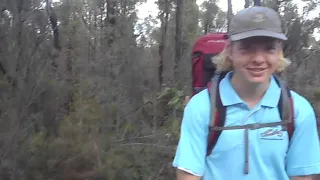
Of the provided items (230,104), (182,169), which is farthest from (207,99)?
(182,169)

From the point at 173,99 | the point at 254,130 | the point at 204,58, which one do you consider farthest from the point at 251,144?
the point at 173,99

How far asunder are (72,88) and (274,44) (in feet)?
22.0

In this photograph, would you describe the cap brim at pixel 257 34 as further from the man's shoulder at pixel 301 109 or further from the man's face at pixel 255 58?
the man's shoulder at pixel 301 109

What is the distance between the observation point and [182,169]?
186 cm

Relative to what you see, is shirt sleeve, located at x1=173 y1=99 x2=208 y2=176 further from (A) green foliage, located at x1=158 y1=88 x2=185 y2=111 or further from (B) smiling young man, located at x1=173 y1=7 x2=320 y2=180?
(A) green foliage, located at x1=158 y1=88 x2=185 y2=111

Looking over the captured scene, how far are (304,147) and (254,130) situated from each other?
0.20m

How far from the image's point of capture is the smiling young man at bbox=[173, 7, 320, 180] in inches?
71.3

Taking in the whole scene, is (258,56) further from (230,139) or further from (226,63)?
(230,139)

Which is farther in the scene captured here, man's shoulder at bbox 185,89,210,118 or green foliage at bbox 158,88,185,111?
green foliage at bbox 158,88,185,111

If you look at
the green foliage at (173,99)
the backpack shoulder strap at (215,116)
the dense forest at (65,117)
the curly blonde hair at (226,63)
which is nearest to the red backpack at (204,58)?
the curly blonde hair at (226,63)

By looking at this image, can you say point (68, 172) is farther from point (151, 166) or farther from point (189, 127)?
point (189, 127)

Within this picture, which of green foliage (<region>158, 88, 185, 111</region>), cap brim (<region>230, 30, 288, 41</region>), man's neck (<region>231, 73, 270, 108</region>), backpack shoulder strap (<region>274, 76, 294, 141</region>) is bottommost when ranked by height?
green foliage (<region>158, 88, 185, 111</region>)

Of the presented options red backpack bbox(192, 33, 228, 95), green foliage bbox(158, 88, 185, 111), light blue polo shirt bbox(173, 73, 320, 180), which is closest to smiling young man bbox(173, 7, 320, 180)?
light blue polo shirt bbox(173, 73, 320, 180)

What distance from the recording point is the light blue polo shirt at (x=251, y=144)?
1.81 metres
